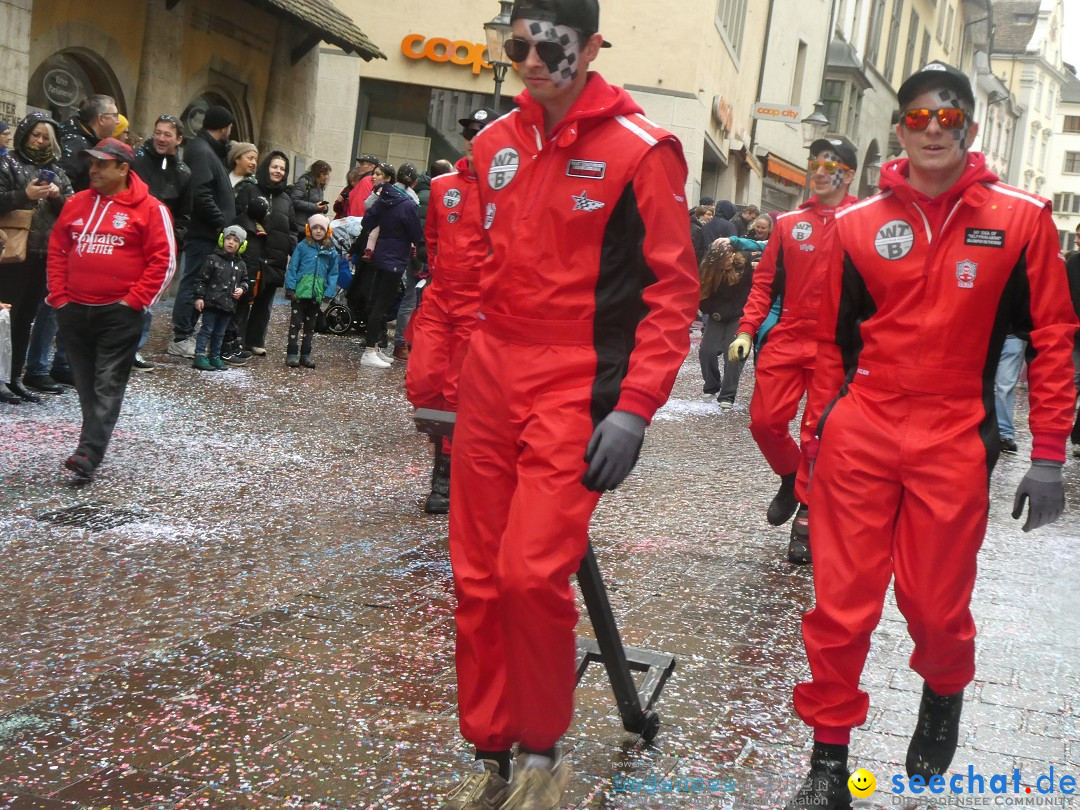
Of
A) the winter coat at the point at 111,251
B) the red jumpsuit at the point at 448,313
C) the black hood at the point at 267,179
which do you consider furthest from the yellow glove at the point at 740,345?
the black hood at the point at 267,179

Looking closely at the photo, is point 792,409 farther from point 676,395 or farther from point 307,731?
point 676,395

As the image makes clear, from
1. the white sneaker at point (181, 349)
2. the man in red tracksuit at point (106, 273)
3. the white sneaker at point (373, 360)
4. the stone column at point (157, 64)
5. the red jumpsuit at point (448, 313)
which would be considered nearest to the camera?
the red jumpsuit at point (448, 313)

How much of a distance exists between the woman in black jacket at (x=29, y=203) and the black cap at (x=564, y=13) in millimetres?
6449

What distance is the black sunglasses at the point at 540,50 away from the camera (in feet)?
12.1

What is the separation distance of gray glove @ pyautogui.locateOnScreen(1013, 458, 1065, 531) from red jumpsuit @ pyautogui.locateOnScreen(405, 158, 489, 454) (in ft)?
12.6

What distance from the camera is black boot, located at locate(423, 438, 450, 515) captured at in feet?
25.2

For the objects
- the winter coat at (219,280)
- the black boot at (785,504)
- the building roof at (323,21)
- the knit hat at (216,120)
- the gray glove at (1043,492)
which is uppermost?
the building roof at (323,21)

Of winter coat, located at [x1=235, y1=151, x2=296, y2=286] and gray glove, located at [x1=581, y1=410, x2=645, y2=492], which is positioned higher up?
winter coat, located at [x1=235, y1=151, x2=296, y2=286]

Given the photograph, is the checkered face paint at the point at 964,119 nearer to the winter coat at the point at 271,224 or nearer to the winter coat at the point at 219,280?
the winter coat at the point at 219,280

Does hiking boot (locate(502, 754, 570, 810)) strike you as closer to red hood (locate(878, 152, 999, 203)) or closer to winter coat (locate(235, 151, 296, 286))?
red hood (locate(878, 152, 999, 203))

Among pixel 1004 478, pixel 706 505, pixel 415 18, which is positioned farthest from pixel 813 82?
pixel 706 505

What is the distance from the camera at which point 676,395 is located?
1527cm

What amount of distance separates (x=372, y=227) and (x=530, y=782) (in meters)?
11.8

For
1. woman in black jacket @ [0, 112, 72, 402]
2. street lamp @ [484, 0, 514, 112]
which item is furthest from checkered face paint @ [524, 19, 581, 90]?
street lamp @ [484, 0, 514, 112]
